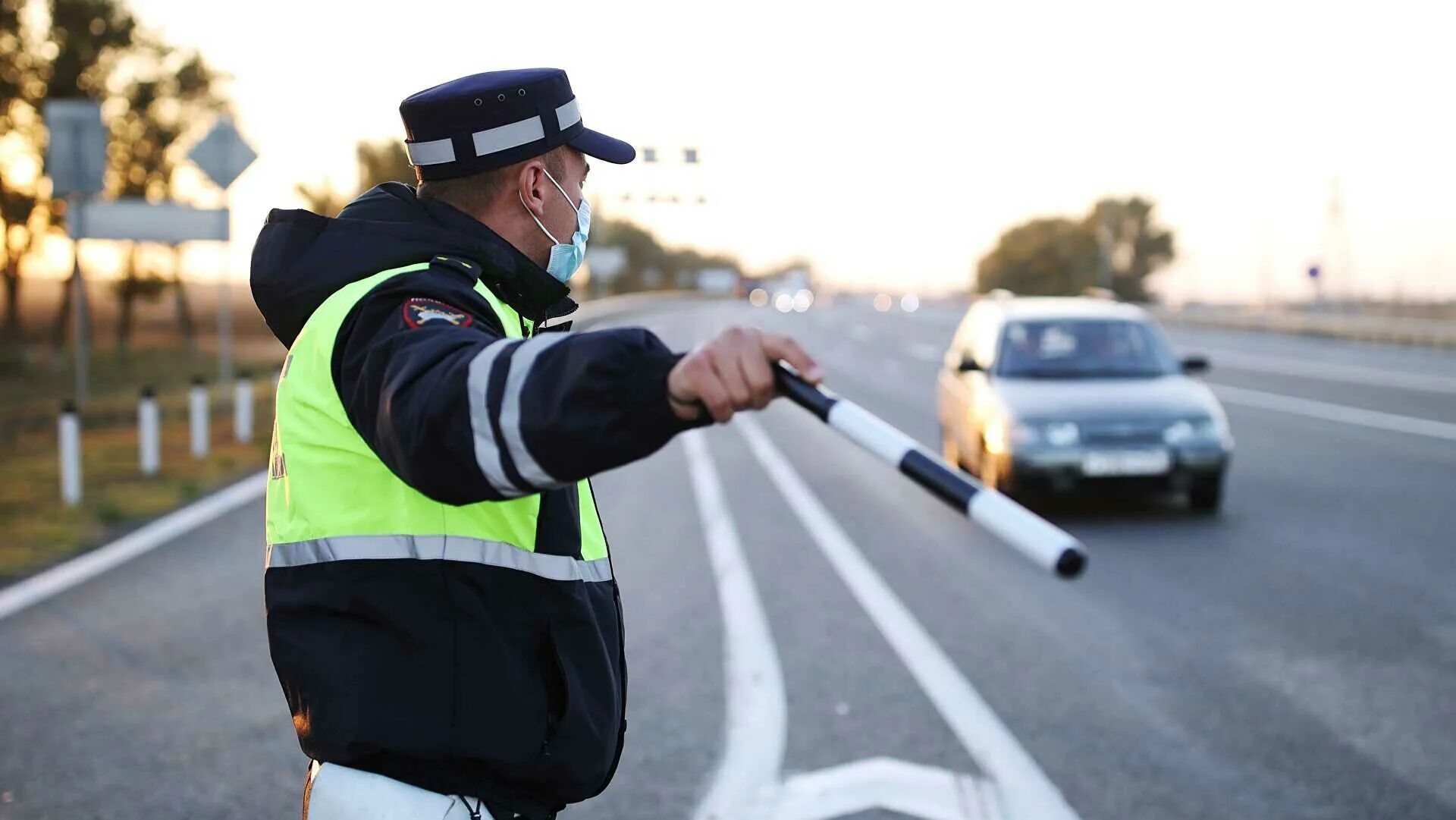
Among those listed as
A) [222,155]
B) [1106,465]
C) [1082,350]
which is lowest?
[1106,465]

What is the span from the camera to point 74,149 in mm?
17312

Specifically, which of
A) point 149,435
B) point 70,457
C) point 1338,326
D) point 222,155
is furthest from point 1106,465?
point 1338,326

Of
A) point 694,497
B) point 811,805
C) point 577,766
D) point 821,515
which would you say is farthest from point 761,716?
point 694,497

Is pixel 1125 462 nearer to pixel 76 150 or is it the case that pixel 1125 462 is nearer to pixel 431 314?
pixel 431 314

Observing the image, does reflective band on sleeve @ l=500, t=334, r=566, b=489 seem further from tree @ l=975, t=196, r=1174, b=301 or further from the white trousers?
tree @ l=975, t=196, r=1174, b=301

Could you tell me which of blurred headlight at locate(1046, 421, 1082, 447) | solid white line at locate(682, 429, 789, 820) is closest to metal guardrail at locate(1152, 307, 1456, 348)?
blurred headlight at locate(1046, 421, 1082, 447)

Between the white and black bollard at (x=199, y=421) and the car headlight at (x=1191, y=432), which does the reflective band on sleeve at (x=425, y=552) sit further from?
the white and black bollard at (x=199, y=421)

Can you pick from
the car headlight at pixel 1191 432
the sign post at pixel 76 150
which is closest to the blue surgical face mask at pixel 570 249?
the car headlight at pixel 1191 432

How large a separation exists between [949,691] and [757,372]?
4.90 metres

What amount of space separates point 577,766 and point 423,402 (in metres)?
0.71

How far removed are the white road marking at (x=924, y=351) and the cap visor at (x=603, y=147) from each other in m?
34.9

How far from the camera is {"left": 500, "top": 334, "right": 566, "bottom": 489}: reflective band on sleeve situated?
1698 millimetres

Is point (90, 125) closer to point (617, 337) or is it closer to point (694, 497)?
point (694, 497)

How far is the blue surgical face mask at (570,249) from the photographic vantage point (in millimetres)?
2357
